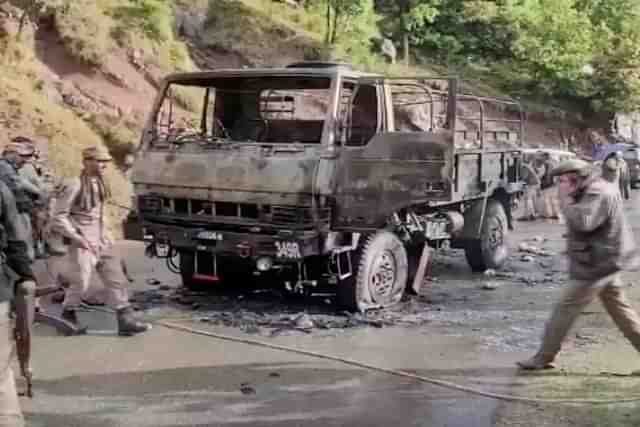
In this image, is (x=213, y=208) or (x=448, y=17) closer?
(x=213, y=208)

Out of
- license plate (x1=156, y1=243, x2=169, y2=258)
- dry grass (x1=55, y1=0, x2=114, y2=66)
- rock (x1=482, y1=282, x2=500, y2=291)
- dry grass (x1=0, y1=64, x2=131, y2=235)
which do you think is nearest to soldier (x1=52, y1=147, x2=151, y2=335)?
license plate (x1=156, y1=243, x2=169, y2=258)

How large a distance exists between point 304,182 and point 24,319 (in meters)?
3.15

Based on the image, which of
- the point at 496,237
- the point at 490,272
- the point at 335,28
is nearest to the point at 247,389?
the point at 490,272

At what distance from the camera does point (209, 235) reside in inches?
316

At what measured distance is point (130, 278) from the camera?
9.95 meters

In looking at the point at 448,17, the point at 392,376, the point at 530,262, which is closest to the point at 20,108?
the point at 530,262

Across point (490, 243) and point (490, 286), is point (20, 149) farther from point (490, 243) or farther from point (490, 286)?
point (490, 243)

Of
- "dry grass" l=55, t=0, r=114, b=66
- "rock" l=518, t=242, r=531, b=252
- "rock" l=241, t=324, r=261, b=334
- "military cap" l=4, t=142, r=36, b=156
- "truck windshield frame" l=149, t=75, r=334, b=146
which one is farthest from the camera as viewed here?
"dry grass" l=55, t=0, r=114, b=66

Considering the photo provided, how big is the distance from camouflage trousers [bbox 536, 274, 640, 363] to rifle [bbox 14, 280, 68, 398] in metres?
3.46

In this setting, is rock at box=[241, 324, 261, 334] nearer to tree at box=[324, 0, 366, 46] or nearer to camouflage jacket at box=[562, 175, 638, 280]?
camouflage jacket at box=[562, 175, 638, 280]

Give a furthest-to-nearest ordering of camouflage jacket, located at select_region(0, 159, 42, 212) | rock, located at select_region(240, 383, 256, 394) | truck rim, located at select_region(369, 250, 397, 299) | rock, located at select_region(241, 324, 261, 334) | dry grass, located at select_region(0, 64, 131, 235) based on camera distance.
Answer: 1. dry grass, located at select_region(0, 64, 131, 235)
2. truck rim, located at select_region(369, 250, 397, 299)
3. rock, located at select_region(241, 324, 261, 334)
4. camouflage jacket, located at select_region(0, 159, 42, 212)
5. rock, located at select_region(240, 383, 256, 394)

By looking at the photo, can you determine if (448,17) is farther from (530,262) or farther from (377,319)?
(377,319)

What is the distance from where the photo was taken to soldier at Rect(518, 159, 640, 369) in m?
5.76

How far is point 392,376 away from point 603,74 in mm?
28931
